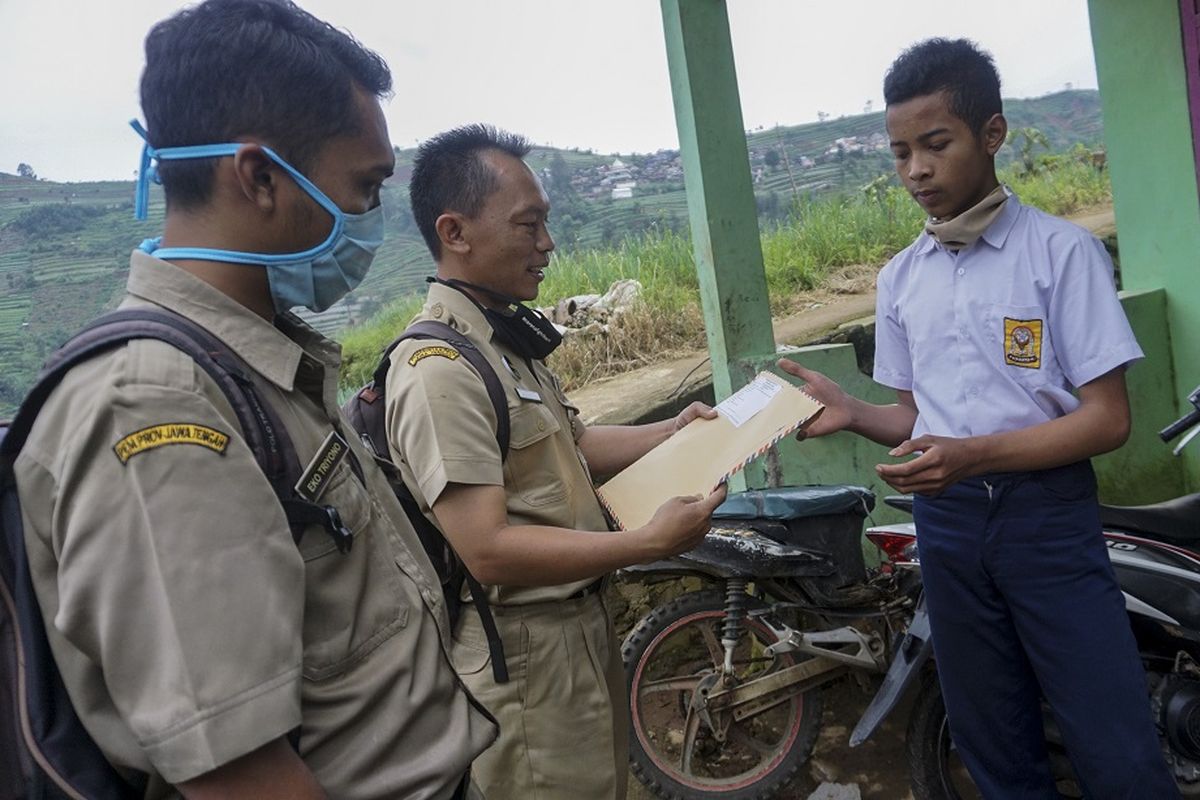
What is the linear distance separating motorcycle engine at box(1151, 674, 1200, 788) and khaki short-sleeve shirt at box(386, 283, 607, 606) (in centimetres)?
159

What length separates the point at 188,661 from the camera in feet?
2.50

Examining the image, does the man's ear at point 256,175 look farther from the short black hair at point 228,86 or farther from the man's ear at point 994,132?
the man's ear at point 994,132

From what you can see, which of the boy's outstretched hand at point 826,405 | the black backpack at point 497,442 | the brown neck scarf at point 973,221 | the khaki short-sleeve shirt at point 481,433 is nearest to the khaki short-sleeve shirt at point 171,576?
the khaki short-sleeve shirt at point 481,433

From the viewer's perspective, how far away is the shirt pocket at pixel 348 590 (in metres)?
0.94

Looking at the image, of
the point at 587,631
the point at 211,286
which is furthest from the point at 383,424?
the point at 211,286

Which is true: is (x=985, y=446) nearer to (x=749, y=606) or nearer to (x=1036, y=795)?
(x=1036, y=795)

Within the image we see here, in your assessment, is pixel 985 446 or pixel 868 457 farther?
pixel 868 457

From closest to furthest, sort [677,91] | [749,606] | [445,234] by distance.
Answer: [445,234], [749,606], [677,91]

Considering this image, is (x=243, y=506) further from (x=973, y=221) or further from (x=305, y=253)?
(x=973, y=221)

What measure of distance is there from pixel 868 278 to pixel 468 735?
5.49m

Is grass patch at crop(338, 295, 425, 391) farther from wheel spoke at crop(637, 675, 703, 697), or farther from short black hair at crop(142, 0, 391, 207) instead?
short black hair at crop(142, 0, 391, 207)

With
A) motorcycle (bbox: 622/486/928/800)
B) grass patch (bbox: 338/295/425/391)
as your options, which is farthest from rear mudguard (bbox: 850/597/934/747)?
grass patch (bbox: 338/295/425/391)

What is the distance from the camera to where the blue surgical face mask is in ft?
3.19

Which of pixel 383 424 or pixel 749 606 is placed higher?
pixel 383 424
